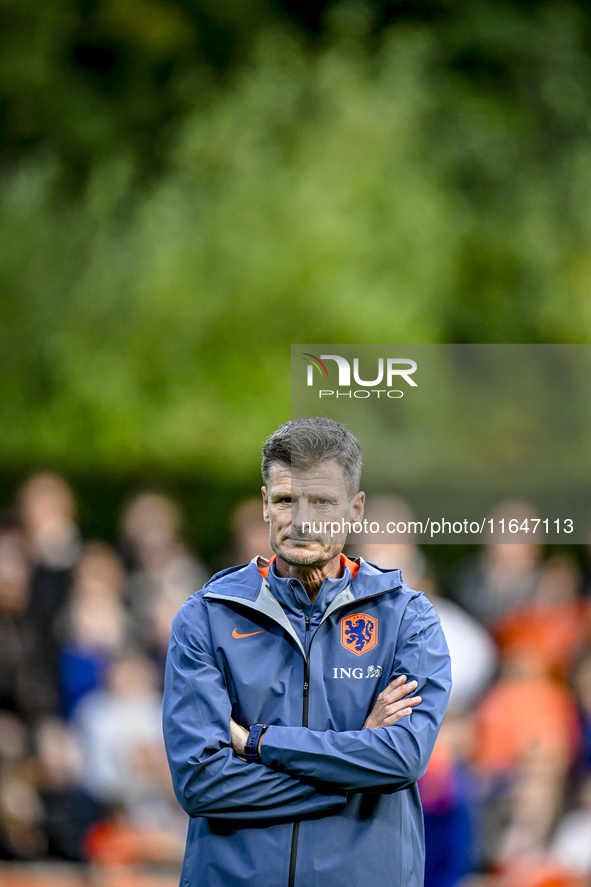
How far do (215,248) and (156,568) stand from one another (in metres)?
2.41

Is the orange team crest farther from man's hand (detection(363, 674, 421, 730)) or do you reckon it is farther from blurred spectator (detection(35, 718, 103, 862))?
blurred spectator (detection(35, 718, 103, 862))

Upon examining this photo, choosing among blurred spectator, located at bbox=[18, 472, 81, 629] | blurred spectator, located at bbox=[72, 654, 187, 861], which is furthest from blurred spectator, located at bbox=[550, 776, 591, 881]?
blurred spectator, located at bbox=[18, 472, 81, 629]

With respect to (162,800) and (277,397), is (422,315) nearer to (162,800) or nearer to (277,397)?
(277,397)

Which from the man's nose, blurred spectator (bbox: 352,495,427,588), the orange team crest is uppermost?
blurred spectator (bbox: 352,495,427,588)

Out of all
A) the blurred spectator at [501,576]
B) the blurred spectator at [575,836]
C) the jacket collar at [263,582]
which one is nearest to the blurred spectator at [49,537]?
the blurred spectator at [501,576]

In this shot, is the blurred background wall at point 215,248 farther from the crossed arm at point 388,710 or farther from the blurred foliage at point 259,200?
the crossed arm at point 388,710

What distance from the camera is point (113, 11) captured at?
6641 mm

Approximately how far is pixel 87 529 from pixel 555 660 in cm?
259

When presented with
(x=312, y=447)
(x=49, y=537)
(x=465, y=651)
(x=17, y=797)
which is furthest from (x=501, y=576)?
(x=312, y=447)

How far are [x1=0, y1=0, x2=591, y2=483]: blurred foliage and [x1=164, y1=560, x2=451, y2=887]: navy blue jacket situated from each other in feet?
13.0

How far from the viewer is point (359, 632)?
5.48ft

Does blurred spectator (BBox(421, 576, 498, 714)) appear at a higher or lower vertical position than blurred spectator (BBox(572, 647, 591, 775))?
higher

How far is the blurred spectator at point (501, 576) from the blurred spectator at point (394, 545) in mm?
251

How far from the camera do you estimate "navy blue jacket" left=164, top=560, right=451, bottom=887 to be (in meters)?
1.55
